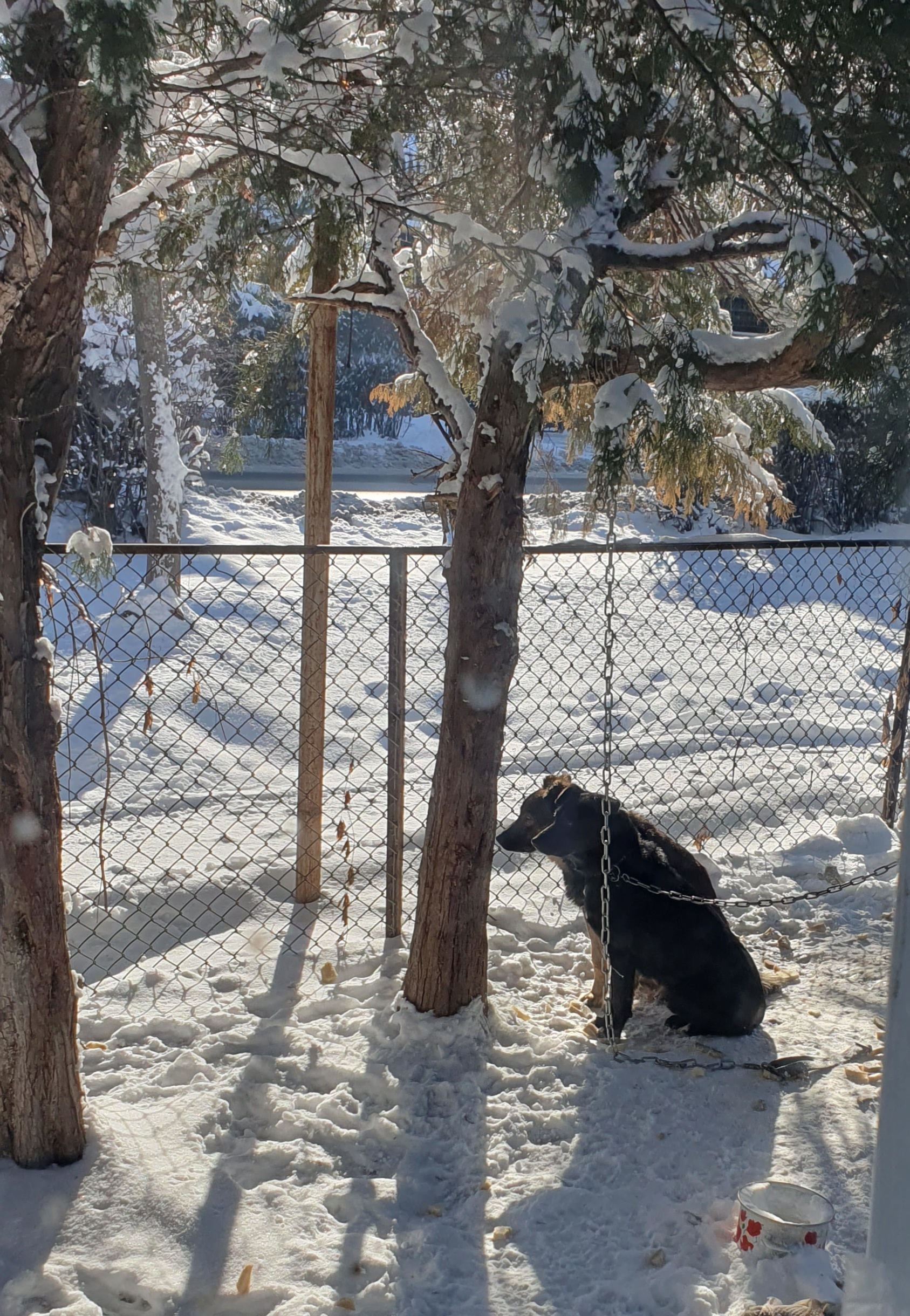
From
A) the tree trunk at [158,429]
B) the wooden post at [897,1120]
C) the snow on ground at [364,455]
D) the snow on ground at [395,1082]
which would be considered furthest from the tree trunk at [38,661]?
the snow on ground at [364,455]

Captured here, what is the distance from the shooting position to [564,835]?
373 cm

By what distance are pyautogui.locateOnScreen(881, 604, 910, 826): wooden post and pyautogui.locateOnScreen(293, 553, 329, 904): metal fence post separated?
9.84 ft

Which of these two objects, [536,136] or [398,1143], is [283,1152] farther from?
[536,136]

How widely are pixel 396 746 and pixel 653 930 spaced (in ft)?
4.25

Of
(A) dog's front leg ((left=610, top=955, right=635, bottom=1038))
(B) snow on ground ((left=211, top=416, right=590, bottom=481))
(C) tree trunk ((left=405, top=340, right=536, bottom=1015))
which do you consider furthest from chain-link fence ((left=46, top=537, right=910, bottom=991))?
(B) snow on ground ((left=211, top=416, right=590, bottom=481))

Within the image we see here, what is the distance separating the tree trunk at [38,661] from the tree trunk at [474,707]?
49.9 inches

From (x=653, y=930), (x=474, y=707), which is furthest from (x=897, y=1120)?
(x=653, y=930)

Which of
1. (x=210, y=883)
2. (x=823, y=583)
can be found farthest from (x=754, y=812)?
(x=823, y=583)

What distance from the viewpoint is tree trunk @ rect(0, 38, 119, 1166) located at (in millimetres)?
2484

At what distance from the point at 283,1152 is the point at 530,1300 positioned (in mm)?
843

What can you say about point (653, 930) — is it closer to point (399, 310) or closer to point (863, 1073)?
point (863, 1073)

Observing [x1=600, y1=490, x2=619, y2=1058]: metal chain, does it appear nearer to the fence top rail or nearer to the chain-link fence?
the fence top rail

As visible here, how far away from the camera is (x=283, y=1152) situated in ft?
9.82

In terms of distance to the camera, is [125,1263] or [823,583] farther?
[823,583]
